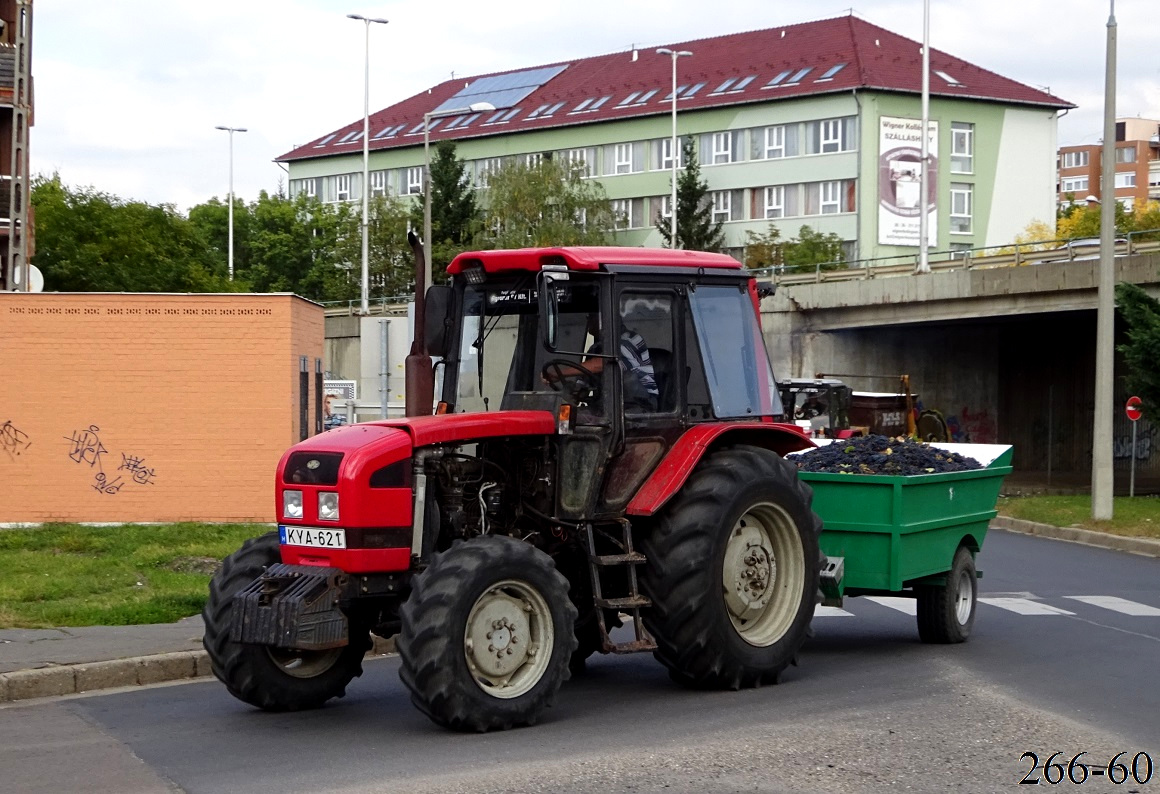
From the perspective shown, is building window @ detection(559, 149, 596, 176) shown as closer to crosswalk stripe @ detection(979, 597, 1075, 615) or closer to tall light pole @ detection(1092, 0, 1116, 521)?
tall light pole @ detection(1092, 0, 1116, 521)

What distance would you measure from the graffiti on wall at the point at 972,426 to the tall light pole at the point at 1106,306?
24.2 meters

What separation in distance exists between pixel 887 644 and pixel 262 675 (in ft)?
17.3

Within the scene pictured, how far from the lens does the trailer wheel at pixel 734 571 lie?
380 inches

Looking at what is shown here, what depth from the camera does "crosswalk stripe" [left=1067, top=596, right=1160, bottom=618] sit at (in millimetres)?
15086

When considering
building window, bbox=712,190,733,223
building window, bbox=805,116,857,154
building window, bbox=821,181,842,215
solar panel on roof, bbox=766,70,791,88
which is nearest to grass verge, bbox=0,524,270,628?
building window, bbox=805,116,857,154

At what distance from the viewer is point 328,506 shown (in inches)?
350

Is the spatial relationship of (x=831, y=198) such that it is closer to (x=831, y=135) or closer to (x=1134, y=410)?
(x=831, y=135)

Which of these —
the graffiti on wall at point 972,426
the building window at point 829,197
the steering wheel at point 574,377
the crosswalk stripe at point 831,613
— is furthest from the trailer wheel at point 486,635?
the building window at point 829,197

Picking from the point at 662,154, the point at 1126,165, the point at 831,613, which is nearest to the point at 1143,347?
the point at 831,613

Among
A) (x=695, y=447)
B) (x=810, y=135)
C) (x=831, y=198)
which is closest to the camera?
(x=695, y=447)

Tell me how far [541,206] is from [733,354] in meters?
69.9

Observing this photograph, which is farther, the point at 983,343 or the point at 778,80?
the point at 778,80

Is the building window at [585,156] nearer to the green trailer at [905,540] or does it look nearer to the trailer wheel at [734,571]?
the green trailer at [905,540]

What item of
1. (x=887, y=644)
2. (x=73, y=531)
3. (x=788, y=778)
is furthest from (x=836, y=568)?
(x=73, y=531)
